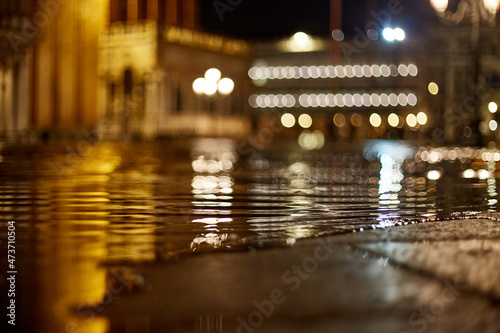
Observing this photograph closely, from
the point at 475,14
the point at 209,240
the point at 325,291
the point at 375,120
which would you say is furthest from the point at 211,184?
the point at 375,120

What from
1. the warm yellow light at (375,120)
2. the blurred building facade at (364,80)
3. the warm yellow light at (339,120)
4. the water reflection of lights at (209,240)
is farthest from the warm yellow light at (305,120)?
the water reflection of lights at (209,240)

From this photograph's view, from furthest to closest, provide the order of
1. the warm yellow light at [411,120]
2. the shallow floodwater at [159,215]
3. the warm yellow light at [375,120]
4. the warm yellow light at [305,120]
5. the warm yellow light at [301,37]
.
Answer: the warm yellow light at [305,120] → the warm yellow light at [301,37] → the warm yellow light at [375,120] → the warm yellow light at [411,120] → the shallow floodwater at [159,215]

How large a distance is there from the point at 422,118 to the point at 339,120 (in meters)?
12.1

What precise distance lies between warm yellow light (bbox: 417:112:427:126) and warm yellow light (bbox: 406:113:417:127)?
1.63 m

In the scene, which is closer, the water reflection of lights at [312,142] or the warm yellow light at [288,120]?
the water reflection of lights at [312,142]

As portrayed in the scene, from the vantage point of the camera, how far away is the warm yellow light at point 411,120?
79856 millimetres

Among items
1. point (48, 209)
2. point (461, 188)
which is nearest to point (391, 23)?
point (461, 188)

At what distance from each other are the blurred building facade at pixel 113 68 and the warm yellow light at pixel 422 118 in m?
30.6

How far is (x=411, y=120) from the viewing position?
8044 centimetres

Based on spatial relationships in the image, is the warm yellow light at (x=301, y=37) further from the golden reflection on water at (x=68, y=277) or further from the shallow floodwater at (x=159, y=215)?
the golden reflection on water at (x=68, y=277)

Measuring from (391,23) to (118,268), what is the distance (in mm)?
48503

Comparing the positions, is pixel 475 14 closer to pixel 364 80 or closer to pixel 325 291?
pixel 325 291

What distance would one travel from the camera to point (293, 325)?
6.65 feet

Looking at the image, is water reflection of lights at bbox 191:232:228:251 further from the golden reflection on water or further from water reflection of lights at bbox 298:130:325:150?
water reflection of lights at bbox 298:130:325:150
